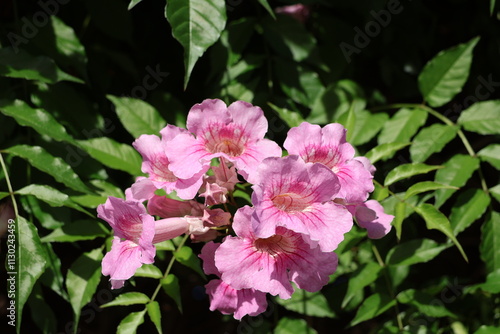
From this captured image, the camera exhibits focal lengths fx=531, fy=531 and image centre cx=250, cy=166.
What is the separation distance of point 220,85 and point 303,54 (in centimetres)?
40

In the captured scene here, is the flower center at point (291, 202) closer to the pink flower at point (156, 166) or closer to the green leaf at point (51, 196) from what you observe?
the pink flower at point (156, 166)

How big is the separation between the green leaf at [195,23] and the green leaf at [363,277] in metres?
1.06

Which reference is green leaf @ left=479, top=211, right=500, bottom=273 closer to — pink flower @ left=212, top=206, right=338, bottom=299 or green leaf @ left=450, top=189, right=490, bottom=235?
green leaf @ left=450, top=189, right=490, bottom=235

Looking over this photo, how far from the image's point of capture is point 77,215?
2289 millimetres

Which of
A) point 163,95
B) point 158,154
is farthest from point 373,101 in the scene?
point 158,154

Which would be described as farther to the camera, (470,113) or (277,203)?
(470,113)

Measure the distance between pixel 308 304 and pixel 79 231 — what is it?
102cm

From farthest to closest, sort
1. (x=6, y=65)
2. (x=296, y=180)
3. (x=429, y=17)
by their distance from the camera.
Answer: (x=429, y=17)
(x=6, y=65)
(x=296, y=180)

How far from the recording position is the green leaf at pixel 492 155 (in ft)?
7.10

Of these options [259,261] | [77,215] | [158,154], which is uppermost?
[158,154]

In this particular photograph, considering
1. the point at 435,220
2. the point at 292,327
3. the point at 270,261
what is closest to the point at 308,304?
the point at 292,327

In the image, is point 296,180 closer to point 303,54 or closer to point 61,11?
point 303,54

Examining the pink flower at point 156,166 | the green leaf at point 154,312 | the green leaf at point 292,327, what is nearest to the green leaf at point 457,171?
the green leaf at point 292,327

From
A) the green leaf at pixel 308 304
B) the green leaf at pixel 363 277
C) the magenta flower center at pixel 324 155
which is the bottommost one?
the green leaf at pixel 308 304
